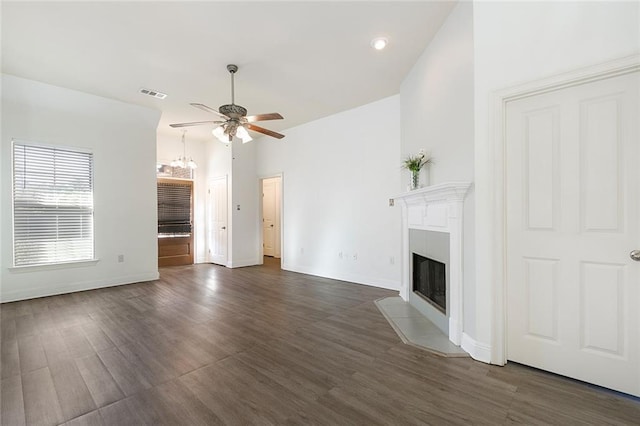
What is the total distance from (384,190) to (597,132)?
2.96 m

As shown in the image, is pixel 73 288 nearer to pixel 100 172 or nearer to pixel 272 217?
pixel 100 172

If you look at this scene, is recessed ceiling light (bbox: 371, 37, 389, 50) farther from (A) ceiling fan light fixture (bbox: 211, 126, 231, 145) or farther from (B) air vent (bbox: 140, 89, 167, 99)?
(B) air vent (bbox: 140, 89, 167, 99)

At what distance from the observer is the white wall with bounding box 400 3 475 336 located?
2.48m

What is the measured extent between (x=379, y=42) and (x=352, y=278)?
3795 millimetres

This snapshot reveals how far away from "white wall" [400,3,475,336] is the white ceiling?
22cm

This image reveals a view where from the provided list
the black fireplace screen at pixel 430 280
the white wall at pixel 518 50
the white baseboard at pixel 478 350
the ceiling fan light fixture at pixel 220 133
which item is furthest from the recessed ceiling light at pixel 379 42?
the white baseboard at pixel 478 350

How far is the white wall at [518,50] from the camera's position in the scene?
6.16 ft

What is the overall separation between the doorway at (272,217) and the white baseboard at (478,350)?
660cm

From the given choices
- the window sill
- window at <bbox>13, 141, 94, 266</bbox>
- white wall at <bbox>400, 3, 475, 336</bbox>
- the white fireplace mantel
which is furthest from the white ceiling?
the window sill

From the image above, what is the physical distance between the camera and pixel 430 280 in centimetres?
345

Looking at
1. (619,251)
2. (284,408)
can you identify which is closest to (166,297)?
(284,408)

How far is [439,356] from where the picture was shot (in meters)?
2.44

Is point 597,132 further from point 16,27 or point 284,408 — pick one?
point 16,27

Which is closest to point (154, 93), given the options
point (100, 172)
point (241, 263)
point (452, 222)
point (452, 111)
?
point (100, 172)
